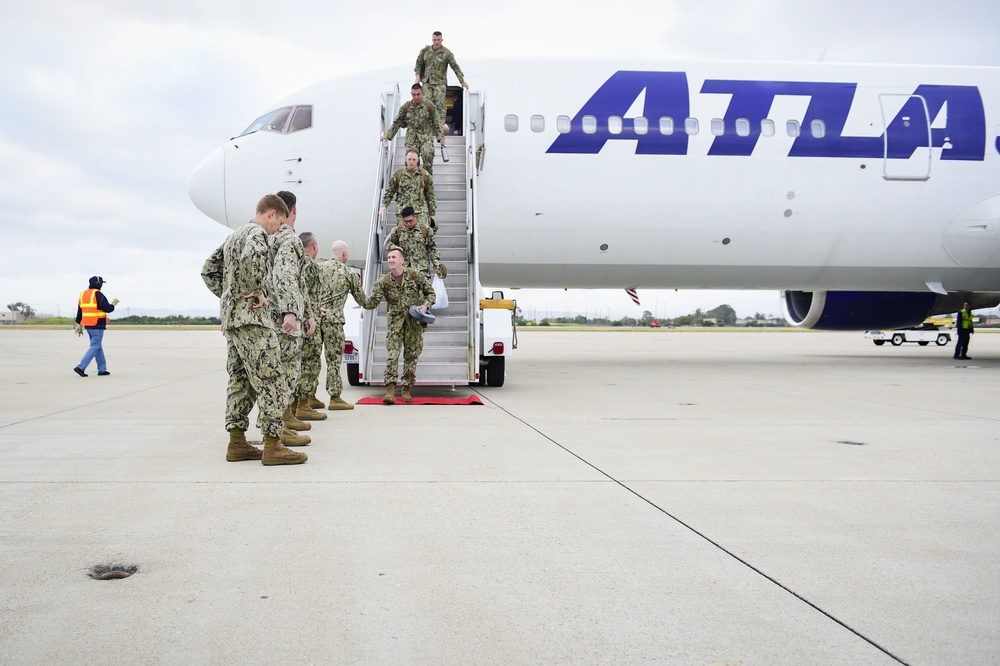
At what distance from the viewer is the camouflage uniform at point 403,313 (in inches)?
295

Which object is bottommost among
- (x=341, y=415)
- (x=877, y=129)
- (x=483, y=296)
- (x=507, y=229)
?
(x=341, y=415)

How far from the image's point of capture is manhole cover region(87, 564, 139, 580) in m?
2.51

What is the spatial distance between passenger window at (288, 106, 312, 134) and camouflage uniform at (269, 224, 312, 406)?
6.48 m

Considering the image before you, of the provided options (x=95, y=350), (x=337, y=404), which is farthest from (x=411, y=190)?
(x=95, y=350)

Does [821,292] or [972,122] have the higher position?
[972,122]

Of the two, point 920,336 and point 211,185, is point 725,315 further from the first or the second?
point 211,185

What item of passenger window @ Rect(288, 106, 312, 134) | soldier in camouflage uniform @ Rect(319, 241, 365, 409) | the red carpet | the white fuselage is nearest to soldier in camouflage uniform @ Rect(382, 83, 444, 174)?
the white fuselage

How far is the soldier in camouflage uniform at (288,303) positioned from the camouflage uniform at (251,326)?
11 cm

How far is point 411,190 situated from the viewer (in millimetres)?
8852

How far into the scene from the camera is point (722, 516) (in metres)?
3.37

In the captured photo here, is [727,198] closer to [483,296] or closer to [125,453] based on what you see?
[483,296]

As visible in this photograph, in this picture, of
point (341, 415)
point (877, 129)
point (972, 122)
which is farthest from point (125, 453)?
point (972, 122)

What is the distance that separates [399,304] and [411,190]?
1.93 m

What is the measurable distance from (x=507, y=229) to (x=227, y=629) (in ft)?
31.3
